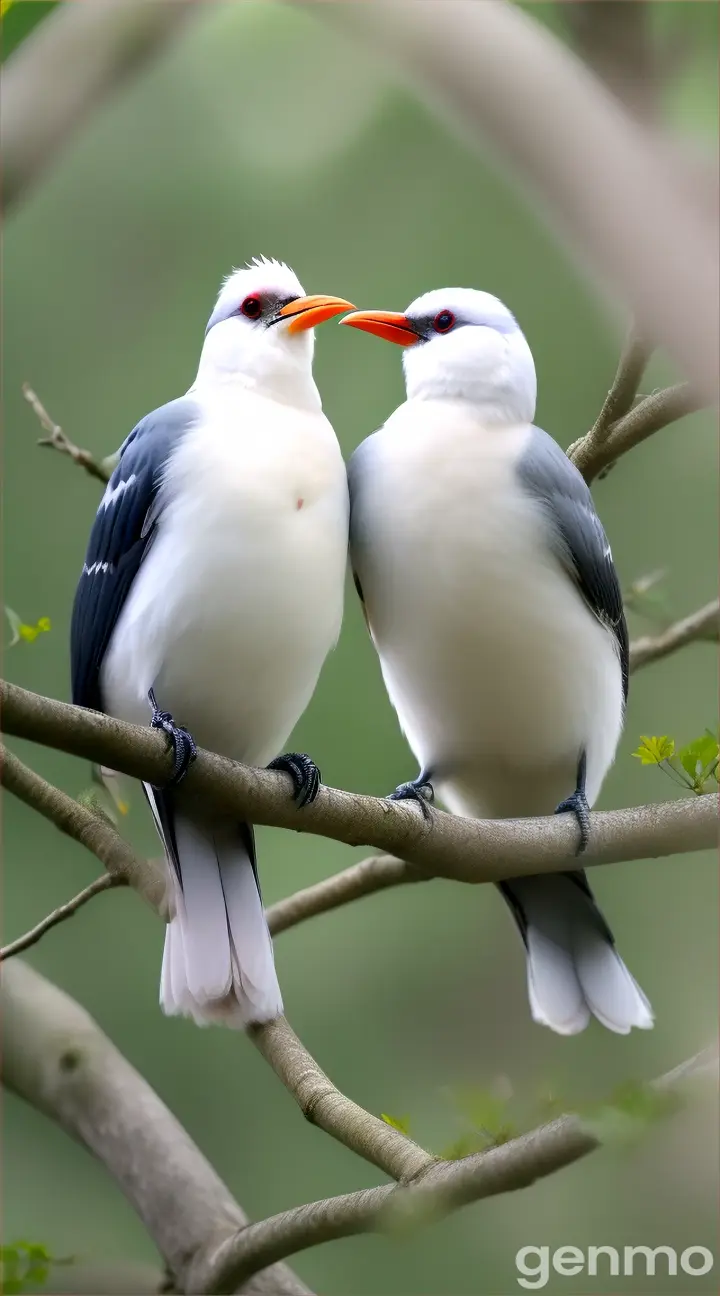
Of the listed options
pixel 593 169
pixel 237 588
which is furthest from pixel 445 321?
pixel 593 169

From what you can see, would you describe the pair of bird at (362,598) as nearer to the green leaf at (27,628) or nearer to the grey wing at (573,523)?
the grey wing at (573,523)

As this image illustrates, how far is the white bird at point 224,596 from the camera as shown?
8.25ft

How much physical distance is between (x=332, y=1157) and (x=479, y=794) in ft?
7.97

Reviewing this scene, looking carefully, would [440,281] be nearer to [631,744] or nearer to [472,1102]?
[631,744]

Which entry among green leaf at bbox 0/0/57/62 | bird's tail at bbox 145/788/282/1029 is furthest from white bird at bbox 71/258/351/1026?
green leaf at bbox 0/0/57/62

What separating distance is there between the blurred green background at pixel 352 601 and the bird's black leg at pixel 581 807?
4.71 feet

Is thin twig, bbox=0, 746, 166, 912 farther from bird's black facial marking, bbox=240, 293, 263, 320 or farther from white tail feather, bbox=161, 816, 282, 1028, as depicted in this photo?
bird's black facial marking, bbox=240, 293, 263, 320

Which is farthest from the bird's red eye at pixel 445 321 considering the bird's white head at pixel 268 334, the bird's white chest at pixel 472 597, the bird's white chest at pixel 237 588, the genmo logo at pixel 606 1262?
the genmo logo at pixel 606 1262

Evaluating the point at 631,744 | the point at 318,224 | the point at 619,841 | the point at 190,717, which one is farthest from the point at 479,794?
the point at 318,224

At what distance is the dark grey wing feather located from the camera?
2.66 meters

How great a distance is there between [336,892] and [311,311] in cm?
114

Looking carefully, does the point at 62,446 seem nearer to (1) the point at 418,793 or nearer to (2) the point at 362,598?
(2) the point at 362,598

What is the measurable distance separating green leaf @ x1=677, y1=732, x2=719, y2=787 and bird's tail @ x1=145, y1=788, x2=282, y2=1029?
840mm

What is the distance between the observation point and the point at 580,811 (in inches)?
112
